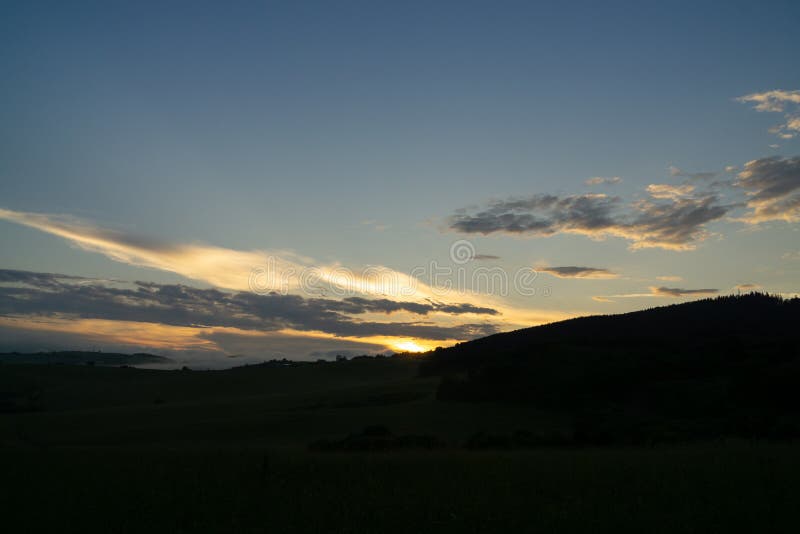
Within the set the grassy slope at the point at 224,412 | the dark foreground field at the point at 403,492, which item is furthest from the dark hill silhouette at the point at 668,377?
the dark foreground field at the point at 403,492

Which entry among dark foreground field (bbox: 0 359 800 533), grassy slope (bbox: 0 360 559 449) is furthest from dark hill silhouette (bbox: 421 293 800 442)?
dark foreground field (bbox: 0 359 800 533)

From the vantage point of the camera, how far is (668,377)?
46.6 m

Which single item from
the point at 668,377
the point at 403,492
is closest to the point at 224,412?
the point at 668,377

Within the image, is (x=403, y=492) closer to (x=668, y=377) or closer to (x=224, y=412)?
(x=668, y=377)

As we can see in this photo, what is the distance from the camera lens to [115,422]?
5038cm

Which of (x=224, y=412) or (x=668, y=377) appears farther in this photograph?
(x=224, y=412)

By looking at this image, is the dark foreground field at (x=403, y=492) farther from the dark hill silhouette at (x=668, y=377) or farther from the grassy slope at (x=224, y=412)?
the grassy slope at (x=224, y=412)

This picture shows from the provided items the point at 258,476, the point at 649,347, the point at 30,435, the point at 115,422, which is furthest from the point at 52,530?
the point at 649,347

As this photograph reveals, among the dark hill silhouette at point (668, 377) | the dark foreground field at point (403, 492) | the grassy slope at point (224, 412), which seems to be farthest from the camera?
the grassy slope at point (224, 412)

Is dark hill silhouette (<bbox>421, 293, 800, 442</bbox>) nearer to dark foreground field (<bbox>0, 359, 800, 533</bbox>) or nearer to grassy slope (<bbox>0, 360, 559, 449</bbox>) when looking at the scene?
grassy slope (<bbox>0, 360, 559, 449</bbox>)

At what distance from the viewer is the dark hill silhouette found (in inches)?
1188

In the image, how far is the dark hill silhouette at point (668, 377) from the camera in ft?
99.0

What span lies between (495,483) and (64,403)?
7589 centimetres

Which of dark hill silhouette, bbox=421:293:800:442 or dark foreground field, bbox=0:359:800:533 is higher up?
dark hill silhouette, bbox=421:293:800:442
